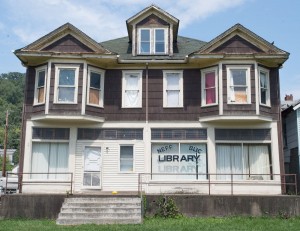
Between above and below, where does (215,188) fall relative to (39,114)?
below

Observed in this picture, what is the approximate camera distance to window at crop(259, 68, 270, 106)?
20094 mm

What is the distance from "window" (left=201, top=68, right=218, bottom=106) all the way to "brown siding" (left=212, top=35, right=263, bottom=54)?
1.11m

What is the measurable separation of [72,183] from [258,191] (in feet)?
29.2

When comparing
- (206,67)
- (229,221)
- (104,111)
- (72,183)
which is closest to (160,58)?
(206,67)

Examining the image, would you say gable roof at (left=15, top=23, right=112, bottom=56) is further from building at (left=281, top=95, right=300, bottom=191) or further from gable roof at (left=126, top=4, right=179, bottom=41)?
building at (left=281, top=95, right=300, bottom=191)

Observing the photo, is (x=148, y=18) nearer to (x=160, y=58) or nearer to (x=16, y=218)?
(x=160, y=58)

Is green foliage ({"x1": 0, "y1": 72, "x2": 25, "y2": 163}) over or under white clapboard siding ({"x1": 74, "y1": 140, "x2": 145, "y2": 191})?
over

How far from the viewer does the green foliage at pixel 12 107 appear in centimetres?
9638

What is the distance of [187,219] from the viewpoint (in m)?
15.9

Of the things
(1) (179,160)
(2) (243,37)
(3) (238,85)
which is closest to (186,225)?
(1) (179,160)

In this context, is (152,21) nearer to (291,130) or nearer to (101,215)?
(291,130)

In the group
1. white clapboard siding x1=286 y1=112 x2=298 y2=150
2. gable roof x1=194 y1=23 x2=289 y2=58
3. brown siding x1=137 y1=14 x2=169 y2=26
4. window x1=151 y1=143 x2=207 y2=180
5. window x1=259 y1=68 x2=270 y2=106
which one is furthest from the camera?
white clapboard siding x1=286 y1=112 x2=298 y2=150

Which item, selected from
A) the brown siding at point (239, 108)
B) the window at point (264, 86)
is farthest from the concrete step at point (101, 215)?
the window at point (264, 86)

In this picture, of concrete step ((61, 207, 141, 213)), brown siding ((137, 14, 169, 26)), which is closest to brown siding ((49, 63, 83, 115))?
brown siding ((137, 14, 169, 26))
